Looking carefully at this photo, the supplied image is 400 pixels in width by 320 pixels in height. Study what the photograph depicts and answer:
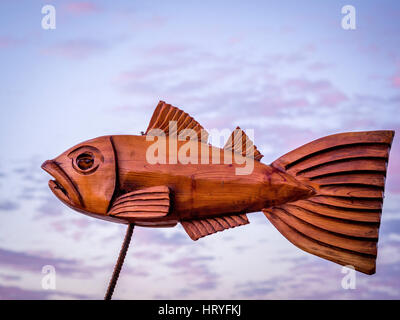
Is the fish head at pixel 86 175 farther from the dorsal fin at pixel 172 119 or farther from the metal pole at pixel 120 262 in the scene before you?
the dorsal fin at pixel 172 119

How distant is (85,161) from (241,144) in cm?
109

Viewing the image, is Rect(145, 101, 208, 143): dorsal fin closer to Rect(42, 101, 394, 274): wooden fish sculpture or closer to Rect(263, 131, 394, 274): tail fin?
Rect(42, 101, 394, 274): wooden fish sculpture

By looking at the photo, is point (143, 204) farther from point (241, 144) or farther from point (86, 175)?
point (241, 144)

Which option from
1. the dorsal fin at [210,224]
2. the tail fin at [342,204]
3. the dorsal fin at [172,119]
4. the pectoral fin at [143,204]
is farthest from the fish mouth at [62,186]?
the tail fin at [342,204]

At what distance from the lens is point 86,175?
345 centimetres

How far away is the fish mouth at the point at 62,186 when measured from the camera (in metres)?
3.41

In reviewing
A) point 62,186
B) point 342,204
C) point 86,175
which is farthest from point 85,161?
point 342,204

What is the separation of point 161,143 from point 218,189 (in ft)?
1.69

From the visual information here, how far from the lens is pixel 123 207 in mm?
3348

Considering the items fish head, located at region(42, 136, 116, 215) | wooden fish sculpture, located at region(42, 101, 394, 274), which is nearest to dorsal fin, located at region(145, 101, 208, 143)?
wooden fish sculpture, located at region(42, 101, 394, 274)

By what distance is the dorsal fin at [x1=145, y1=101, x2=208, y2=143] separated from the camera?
3.60 m

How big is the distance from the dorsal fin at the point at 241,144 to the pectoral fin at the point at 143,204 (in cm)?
58
